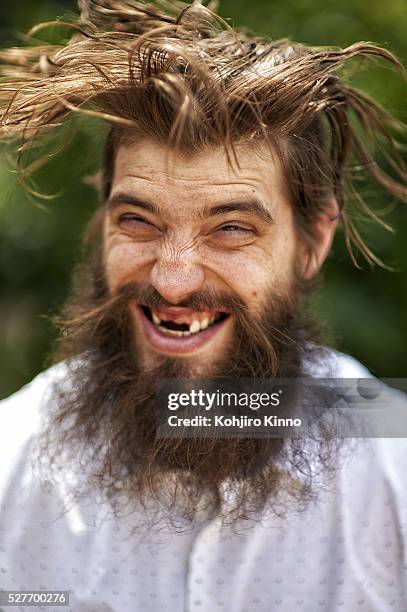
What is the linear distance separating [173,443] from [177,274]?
0.32 meters

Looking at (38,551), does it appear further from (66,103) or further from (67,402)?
(66,103)

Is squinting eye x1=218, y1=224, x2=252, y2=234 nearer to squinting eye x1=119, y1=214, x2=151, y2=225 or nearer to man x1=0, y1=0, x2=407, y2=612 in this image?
man x1=0, y1=0, x2=407, y2=612

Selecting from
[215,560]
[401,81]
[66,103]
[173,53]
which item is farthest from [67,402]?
[401,81]

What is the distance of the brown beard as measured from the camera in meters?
1.33

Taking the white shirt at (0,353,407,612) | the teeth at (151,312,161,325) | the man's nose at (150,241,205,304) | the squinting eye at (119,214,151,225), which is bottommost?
the white shirt at (0,353,407,612)

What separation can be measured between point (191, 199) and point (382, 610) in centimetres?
78

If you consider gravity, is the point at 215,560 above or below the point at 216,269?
below

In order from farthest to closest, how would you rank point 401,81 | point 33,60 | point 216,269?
point 401,81, point 33,60, point 216,269

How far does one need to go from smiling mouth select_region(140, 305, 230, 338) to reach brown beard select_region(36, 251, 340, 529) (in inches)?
1.0

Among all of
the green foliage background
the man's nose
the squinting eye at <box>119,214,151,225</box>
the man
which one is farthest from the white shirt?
the green foliage background

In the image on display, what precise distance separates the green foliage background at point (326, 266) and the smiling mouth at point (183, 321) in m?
0.67

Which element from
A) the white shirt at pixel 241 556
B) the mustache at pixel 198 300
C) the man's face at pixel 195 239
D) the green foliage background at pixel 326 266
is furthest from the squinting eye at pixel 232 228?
the green foliage background at pixel 326 266

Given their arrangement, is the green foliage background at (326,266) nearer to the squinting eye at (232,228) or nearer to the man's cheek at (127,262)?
the man's cheek at (127,262)

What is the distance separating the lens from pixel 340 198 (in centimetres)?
153
